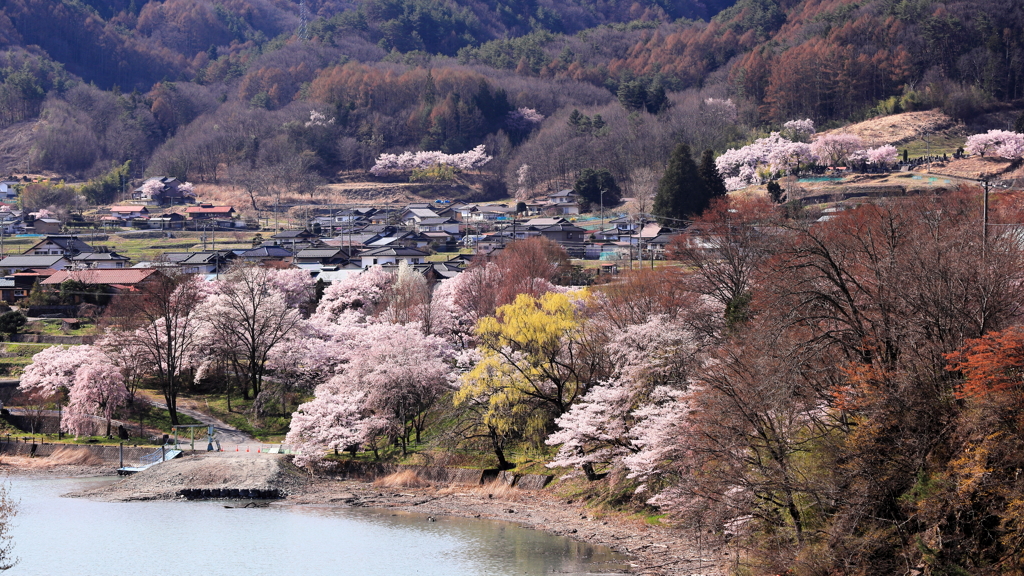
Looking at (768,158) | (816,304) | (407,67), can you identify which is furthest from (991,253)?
(407,67)

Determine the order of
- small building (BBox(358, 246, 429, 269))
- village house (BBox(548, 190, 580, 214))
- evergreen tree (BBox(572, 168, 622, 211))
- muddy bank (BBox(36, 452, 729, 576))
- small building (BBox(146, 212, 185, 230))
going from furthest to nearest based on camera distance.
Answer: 1. small building (BBox(146, 212, 185, 230))
2. village house (BBox(548, 190, 580, 214))
3. evergreen tree (BBox(572, 168, 622, 211))
4. small building (BBox(358, 246, 429, 269))
5. muddy bank (BBox(36, 452, 729, 576))

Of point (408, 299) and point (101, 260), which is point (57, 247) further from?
point (408, 299)

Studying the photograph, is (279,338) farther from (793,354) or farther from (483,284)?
(793,354)

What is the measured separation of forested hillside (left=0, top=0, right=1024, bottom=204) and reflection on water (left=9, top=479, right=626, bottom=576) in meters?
58.3

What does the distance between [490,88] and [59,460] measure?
297ft

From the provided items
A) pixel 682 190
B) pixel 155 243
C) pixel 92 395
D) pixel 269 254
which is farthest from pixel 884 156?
pixel 92 395

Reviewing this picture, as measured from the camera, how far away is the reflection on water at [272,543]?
23.4m

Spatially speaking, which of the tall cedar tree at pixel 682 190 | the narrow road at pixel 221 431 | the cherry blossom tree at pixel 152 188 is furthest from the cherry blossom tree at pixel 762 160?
the cherry blossom tree at pixel 152 188

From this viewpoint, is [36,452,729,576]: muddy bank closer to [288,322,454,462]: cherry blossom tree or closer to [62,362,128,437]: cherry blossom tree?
[288,322,454,462]: cherry blossom tree

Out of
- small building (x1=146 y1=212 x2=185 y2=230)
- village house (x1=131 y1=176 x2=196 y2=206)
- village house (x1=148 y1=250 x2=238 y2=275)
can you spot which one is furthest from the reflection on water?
village house (x1=131 y1=176 x2=196 y2=206)

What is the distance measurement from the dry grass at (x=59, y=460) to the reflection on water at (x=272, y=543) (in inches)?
237

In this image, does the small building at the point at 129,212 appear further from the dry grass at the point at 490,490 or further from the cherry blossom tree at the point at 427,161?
the dry grass at the point at 490,490

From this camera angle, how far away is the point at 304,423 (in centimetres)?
3388

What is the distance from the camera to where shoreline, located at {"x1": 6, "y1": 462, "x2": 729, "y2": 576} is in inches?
882
